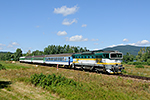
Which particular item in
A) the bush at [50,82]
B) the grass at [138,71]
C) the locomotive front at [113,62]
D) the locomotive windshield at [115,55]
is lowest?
the grass at [138,71]

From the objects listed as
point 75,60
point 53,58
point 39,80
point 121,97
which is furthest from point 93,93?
point 53,58

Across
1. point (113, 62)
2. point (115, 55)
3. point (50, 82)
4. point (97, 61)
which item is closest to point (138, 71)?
point (115, 55)

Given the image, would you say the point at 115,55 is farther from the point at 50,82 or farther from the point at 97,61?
the point at 50,82

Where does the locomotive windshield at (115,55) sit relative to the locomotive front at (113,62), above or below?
above

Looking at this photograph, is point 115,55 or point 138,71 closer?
point 115,55

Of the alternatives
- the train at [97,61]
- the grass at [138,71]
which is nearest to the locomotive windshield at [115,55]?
the train at [97,61]

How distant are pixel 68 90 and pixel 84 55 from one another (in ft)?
54.9

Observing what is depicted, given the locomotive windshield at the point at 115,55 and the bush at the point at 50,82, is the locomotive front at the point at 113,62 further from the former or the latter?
the bush at the point at 50,82

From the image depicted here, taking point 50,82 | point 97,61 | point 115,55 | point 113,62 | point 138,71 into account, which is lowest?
point 138,71

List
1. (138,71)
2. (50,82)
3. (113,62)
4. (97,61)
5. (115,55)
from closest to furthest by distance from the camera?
1. (50,82)
2. (113,62)
3. (115,55)
4. (97,61)
5. (138,71)

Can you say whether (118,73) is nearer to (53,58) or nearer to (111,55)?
(111,55)

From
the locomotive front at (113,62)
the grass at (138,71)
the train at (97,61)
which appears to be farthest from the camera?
the grass at (138,71)

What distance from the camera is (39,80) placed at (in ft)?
57.1

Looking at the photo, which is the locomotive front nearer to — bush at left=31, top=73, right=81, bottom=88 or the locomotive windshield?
the locomotive windshield
